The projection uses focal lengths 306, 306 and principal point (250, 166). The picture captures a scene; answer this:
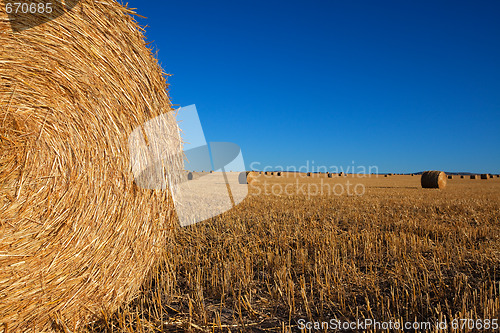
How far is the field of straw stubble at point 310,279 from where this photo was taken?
7.54 ft

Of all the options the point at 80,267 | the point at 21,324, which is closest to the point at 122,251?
the point at 80,267

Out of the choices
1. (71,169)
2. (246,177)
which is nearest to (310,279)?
(71,169)

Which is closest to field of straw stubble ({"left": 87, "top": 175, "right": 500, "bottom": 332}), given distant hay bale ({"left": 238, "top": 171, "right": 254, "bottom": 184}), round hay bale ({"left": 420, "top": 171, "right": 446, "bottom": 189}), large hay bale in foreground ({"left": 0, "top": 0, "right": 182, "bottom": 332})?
large hay bale in foreground ({"left": 0, "top": 0, "right": 182, "bottom": 332})

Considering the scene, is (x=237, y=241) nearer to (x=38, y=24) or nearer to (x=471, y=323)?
(x=471, y=323)

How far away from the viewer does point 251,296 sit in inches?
105

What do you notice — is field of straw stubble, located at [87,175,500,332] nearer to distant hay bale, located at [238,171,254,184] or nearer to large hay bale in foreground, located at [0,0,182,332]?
large hay bale in foreground, located at [0,0,182,332]

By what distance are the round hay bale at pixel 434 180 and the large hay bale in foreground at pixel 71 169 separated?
1754cm

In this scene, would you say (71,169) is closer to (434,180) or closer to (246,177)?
(246,177)

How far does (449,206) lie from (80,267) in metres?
8.10

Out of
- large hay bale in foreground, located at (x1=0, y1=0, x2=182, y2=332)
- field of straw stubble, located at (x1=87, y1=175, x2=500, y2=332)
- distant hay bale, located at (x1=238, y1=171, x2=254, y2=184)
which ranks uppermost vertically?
distant hay bale, located at (x1=238, y1=171, x2=254, y2=184)

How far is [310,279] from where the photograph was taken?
2.92m

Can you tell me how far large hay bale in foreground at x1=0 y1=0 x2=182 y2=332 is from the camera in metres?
2.05

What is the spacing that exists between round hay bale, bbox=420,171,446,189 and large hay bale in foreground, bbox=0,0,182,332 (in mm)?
17538

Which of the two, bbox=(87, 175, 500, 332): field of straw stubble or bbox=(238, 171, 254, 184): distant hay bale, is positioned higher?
bbox=(238, 171, 254, 184): distant hay bale
